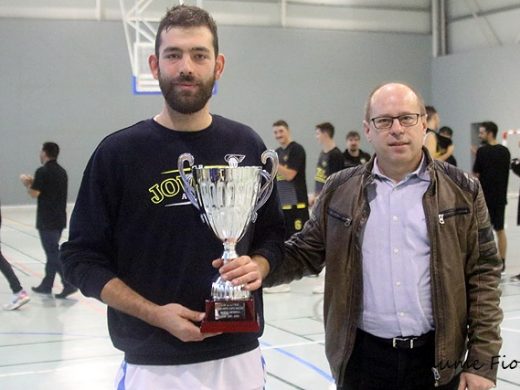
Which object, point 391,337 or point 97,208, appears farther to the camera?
point 391,337

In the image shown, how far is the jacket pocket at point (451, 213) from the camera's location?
2.71m

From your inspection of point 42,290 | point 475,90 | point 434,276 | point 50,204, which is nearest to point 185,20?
point 434,276

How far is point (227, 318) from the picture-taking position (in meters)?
2.24

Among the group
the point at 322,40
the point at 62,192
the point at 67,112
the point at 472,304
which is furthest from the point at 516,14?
the point at 472,304

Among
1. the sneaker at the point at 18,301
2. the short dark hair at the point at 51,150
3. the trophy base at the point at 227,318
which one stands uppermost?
the short dark hair at the point at 51,150

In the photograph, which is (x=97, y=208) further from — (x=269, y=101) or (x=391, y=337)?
(x=269, y=101)

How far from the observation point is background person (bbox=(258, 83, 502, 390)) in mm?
2699

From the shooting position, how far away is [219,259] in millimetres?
2252

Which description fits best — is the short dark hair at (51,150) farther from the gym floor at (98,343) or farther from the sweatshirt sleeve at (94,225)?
the sweatshirt sleeve at (94,225)

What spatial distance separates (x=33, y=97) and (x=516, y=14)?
13.0 m

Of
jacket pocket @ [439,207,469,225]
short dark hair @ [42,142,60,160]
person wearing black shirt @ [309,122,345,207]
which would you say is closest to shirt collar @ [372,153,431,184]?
jacket pocket @ [439,207,469,225]

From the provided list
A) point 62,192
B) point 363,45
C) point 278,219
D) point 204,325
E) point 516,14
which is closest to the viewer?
point 204,325

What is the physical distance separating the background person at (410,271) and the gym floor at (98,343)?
1.45 meters

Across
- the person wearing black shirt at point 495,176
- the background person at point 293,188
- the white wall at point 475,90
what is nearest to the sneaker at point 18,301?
the background person at point 293,188
